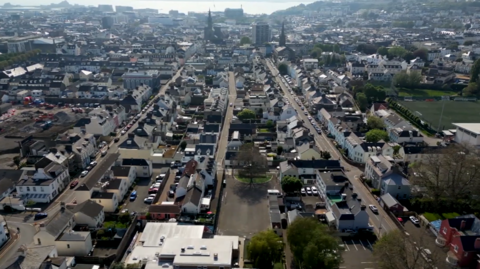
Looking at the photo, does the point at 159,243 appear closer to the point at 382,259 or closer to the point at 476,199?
the point at 382,259

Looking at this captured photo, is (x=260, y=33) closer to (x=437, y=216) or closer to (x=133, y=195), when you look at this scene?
(x=133, y=195)

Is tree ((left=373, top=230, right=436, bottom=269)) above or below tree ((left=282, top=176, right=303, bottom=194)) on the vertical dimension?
above

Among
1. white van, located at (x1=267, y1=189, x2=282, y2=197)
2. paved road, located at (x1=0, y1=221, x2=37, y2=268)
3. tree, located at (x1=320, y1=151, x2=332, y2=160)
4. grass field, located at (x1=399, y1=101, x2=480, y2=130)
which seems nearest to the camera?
paved road, located at (x1=0, y1=221, x2=37, y2=268)

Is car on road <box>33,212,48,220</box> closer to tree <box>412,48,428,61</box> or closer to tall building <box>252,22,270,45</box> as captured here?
tree <box>412,48,428,61</box>

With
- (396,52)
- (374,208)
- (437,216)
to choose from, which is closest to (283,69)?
(396,52)

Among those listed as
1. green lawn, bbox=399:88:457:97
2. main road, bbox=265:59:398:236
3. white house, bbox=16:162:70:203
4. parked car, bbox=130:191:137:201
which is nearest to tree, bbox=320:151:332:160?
main road, bbox=265:59:398:236

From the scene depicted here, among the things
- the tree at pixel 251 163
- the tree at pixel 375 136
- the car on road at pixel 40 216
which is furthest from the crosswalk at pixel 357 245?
the car on road at pixel 40 216
